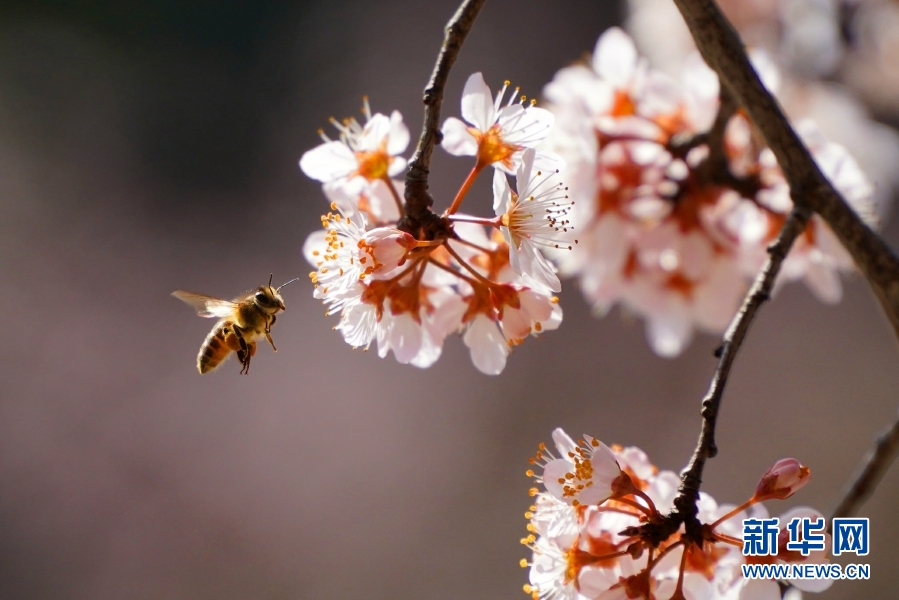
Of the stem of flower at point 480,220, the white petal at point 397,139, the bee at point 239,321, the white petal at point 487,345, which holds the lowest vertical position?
the white petal at point 487,345

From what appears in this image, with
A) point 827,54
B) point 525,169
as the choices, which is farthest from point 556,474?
point 827,54

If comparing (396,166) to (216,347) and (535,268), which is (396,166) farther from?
(216,347)

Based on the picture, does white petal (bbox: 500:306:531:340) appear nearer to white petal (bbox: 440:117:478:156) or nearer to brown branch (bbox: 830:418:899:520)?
white petal (bbox: 440:117:478:156)

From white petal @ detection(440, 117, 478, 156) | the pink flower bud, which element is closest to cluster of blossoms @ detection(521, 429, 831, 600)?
the pink flower bud

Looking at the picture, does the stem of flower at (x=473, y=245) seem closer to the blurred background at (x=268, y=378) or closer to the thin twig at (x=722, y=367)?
the thin twig at (x=722, y=367)

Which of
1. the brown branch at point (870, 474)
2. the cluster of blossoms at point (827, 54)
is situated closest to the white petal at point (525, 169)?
the brown branch at point (870, 474)

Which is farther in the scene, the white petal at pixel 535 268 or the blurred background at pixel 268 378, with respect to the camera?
the blurred background at pixel 268 378

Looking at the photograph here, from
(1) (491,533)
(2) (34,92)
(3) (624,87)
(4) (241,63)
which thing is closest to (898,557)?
(1) (491,533)

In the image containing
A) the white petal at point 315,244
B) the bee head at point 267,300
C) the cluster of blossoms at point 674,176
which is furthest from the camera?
the cluster of blossoms at point 674,176
